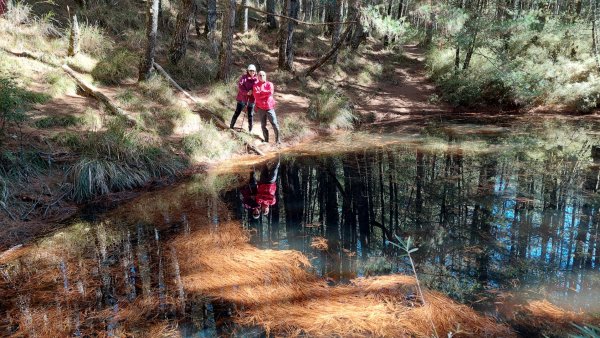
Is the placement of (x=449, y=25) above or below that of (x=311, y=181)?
above

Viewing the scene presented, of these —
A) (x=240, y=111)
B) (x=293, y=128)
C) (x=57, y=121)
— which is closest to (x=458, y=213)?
(x=240, y=111)

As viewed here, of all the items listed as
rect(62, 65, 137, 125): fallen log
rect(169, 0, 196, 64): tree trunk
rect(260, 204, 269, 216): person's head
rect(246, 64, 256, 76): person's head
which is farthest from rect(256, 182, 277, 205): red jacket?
rect(169, 0, 196, 64): tree trunk

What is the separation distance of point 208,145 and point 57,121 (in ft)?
10.4

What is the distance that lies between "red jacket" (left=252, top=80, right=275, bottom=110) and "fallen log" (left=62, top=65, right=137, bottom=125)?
3.01 metres

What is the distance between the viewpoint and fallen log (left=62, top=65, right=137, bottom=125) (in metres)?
9.57

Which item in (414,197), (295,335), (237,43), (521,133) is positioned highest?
(237,43)

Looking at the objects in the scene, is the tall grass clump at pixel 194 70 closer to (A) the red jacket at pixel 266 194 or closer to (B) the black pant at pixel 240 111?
(B) the black pant at pixel 240 111

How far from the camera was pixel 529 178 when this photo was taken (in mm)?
8398

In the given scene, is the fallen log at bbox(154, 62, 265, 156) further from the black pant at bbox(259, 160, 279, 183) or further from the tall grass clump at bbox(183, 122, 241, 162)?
the black pant at bbox(259, 160, 279, 183)

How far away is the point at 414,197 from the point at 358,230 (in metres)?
1.79

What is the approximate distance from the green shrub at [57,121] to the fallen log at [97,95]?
95 centimetres

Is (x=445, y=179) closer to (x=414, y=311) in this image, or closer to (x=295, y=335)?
(x=414, y=311)

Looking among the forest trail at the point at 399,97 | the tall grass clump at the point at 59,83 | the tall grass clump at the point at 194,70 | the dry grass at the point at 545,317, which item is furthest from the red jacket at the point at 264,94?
the dry grass at the point at 545,317

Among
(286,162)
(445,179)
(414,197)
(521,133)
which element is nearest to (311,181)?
(286,162)
